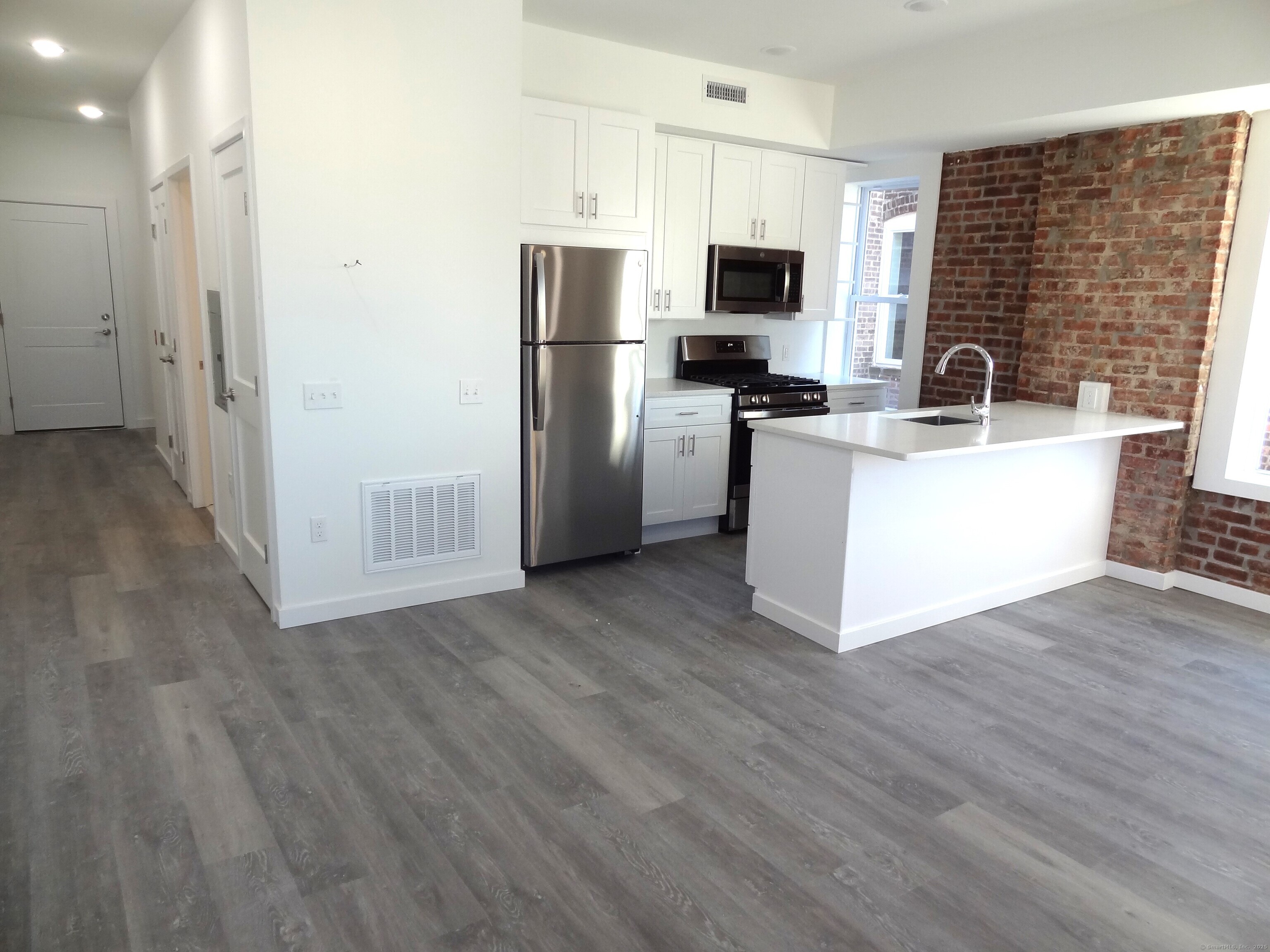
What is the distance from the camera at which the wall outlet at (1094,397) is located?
14.7ft

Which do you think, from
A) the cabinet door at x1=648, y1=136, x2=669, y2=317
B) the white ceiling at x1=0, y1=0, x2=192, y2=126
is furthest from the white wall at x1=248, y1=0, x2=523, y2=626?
the white ceiling at x1=0, y1=0, x2=192, y2=126

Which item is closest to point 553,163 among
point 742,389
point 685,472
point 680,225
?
point 680,225

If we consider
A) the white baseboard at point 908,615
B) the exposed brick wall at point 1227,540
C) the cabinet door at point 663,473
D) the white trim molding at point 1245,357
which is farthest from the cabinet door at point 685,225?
the exposed brick wall at point 1227,540

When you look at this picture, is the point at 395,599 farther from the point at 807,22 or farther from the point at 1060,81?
the point at 1060,81

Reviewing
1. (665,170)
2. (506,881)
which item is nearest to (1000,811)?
(506,881)

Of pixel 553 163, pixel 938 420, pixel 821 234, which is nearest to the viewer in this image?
pixel 938 420

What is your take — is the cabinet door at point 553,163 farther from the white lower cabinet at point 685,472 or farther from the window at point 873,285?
the window at point 873,285

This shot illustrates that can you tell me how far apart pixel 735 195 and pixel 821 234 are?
808 mm

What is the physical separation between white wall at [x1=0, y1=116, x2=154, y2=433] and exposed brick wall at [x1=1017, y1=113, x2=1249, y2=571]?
6761 millimetres

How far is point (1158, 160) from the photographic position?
4.16 metres

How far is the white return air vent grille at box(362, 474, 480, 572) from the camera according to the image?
12.3ft

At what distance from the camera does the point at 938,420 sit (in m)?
4.09

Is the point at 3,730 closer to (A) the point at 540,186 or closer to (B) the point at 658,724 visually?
(B) the point at 658,724

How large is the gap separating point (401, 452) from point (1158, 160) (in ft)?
13.0
